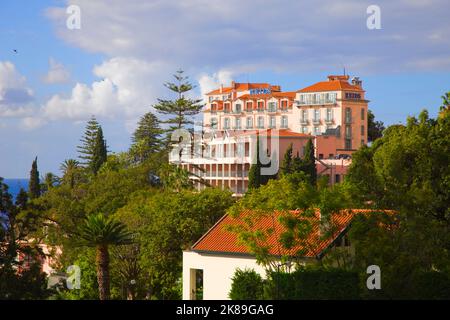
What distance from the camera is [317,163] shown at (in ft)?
371

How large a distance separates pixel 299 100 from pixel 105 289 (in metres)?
103

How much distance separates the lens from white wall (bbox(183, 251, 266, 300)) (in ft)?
139

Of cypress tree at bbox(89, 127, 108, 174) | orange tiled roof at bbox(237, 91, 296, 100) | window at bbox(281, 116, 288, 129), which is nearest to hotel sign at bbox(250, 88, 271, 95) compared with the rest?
orange tiled roof at bbox(237, 91, 296, 100)

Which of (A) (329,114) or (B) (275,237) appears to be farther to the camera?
(A) (329,114)

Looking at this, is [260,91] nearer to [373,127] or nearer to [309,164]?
[373,127]

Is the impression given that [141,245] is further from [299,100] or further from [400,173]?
[299,100]

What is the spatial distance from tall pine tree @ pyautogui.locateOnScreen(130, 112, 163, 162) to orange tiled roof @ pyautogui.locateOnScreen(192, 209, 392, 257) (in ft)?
268

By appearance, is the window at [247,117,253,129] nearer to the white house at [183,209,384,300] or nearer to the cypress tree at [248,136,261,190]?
the cypress tree at [248,136,261,190]

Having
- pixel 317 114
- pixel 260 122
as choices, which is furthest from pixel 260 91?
pixel 317 114

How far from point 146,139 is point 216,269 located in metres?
90.7

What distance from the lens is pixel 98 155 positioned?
4688 inches

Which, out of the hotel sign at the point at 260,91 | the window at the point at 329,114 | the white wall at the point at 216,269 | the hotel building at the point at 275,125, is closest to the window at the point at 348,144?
the hotel building at the point at 275,125

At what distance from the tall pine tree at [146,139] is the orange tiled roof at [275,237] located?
81.6 m

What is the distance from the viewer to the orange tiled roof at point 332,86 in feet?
447
